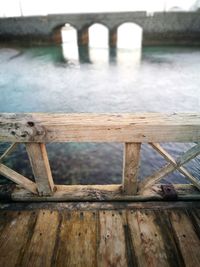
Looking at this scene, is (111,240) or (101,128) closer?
(101,128)

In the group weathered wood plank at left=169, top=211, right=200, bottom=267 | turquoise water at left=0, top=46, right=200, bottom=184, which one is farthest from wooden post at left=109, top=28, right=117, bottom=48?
weathered wood plank at left=169, top=211, right=200, bottom=267

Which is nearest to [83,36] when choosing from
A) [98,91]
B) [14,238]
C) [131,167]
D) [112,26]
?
[112,26]

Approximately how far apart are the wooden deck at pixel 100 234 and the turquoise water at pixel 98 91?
3.51 m

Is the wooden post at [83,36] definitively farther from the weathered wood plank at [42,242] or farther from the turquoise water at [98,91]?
the weathered wood plank at [42,242]

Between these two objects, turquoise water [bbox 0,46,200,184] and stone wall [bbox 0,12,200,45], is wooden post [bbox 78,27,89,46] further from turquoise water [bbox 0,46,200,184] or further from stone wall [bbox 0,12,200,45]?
turquoise water [bbox 0,46,200,184]

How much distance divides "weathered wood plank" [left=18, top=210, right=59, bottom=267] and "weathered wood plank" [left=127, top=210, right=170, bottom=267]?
96cm

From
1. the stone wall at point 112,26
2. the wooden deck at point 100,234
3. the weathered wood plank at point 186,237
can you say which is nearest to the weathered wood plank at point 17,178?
the wooden deck at point 100,234

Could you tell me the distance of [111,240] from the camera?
2.53 m

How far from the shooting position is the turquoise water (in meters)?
7.03

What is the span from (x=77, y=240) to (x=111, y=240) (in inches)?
15.9

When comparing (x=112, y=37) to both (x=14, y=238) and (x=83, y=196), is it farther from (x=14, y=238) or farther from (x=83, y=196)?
(x=14, y=238)

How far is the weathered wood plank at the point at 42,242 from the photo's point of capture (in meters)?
2.32

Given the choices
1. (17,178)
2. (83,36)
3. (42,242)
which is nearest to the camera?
(42,242)

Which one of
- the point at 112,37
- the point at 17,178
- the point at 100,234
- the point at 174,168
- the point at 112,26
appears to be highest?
the point at 174,168
